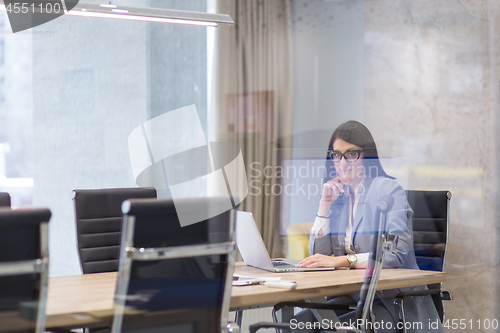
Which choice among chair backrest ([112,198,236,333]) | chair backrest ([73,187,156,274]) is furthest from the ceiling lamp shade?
chair backrest ([112,198,236,333])

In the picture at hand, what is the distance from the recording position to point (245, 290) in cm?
189

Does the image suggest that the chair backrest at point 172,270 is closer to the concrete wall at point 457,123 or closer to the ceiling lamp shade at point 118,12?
the ceiling lamp shade at point 118,12

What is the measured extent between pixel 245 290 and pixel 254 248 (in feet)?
1.42

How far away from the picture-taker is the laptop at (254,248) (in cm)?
220

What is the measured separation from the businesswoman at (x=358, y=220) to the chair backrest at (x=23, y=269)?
116 centimetres

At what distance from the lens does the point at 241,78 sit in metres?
4.30

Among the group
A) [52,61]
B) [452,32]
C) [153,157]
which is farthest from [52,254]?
[452,32]

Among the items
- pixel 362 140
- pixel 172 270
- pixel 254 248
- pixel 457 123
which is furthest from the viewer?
pixel 457 123

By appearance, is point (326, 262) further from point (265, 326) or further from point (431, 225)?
point (431, 225)

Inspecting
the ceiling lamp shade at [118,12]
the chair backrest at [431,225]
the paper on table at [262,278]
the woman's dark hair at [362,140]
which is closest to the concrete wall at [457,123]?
the chair backrest at [431,225]

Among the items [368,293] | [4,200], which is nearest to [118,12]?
[4,200]

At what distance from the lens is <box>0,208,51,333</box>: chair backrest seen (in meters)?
1.33

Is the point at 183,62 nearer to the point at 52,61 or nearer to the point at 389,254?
the point at 52,61

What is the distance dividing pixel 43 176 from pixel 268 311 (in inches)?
93.3
